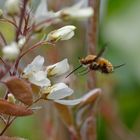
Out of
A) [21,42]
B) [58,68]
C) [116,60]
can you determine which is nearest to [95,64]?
[58,68]

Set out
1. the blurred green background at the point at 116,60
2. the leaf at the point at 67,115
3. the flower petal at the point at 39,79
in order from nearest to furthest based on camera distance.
→ the flower petal at the point at 39,79 < the leaf at the point at 67,115 < the blurred green background at the point at 116,60

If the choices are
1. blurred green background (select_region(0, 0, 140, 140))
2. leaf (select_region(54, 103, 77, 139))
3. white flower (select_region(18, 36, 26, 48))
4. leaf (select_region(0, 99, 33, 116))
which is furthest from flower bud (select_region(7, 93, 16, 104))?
blurred green background (select_region(0, 0, 140, 140))

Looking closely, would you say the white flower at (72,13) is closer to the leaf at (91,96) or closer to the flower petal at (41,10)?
the flower petal at (41,10)

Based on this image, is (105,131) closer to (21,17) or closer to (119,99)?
(119,99)

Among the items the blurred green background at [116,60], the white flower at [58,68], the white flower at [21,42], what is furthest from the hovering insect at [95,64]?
the blurred green background at [116,60]

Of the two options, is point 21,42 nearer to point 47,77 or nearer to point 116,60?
point 47,77
